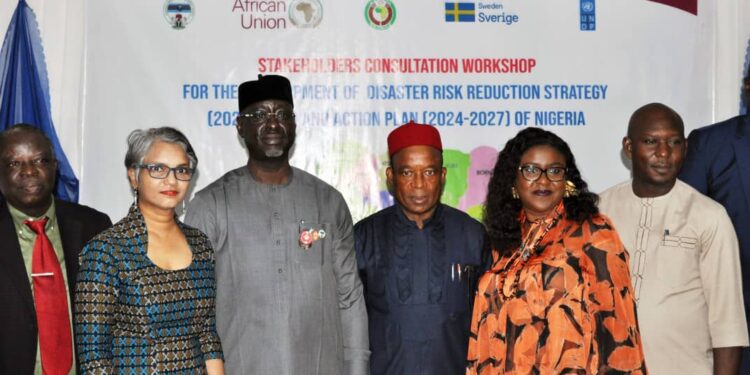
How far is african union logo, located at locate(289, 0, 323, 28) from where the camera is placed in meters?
4.83

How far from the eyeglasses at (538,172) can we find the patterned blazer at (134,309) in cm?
133

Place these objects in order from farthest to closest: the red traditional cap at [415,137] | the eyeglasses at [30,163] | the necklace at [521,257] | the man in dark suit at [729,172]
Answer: the man in dark suit at [729,172] → the red traditional cap at [415,137] → the eyeglasses at [30,163] → the necklace at [521,257]

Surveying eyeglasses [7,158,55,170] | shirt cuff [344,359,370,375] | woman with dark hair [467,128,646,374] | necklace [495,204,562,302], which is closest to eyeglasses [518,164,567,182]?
woman with dark hair [467,128,646,374]

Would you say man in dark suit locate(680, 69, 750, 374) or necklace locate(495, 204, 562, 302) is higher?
man in dark suit locate(680, 69, 750, 374)

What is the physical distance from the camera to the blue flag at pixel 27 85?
15.3 ft

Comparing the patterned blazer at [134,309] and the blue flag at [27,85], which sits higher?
the blue flag at [27,85]

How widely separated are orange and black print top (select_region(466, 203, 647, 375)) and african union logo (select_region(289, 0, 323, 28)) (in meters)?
2.29

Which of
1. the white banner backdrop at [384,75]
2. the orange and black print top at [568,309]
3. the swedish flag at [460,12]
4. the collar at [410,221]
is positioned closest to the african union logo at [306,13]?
the white banner backdrop at [384,75]

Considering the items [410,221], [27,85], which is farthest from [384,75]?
[27,85]

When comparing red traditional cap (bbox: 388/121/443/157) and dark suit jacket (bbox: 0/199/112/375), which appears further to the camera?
red traditional cap (bbox: 388/121/443/157)

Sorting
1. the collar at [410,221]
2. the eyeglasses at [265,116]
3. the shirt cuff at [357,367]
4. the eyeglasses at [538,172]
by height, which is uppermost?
the eyeglasses at [265,116]

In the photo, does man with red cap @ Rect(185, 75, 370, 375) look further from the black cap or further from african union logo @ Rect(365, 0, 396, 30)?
african union logo @ Rect(365, 0, 396, 30)

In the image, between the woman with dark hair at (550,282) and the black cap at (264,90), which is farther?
the black cap at (264,90)

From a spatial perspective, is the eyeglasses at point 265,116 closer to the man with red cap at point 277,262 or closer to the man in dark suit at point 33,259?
the man with red cap at point 277,262
